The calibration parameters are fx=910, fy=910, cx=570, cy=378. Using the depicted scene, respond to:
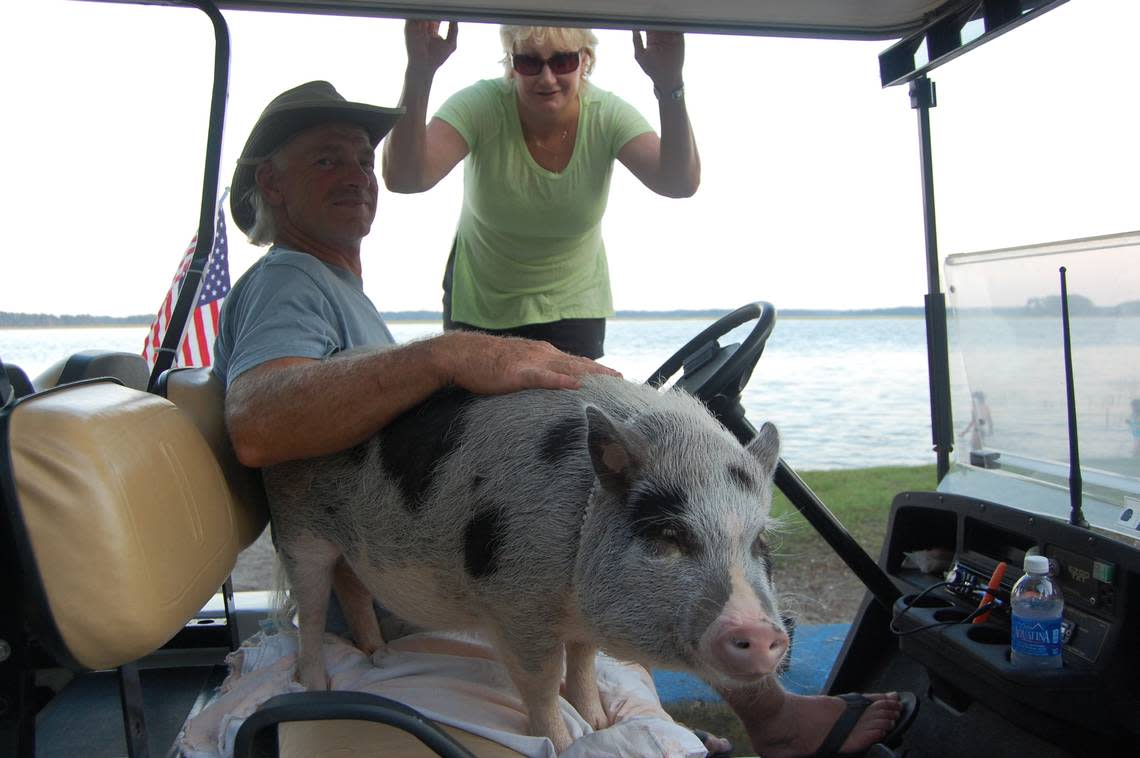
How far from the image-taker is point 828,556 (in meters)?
6.64

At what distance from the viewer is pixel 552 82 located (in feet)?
8.55

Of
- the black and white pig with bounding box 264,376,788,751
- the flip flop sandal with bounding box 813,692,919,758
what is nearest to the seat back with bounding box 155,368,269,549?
the black and white pig with bounding box 264,376,788,751

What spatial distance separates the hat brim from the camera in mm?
2186

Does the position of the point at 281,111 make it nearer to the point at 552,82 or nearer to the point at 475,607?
the point at 552,82

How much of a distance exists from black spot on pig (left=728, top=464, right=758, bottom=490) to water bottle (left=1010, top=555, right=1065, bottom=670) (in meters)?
0.76

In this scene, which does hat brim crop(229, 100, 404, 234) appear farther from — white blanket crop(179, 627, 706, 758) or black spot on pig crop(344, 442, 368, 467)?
white blanket crop(179, 627, 706, 758)

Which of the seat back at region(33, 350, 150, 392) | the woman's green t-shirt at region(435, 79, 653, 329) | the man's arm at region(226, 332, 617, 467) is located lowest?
the man's arm at region(226, 332, 617, 467)

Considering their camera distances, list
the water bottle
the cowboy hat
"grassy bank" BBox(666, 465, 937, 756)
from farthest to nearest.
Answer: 1. "grassy bank" BBox(666, 465, 937, 756)
2. the cowboy hat
3. the water bottle

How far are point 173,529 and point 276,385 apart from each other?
0.36 m

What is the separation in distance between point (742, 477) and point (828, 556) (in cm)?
546

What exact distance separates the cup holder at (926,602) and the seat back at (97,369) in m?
1.95

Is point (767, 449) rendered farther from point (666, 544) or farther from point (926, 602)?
point (926, 602)

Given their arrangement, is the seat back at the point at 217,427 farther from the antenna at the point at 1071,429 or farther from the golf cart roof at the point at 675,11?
the antenna at the point at 1071,429

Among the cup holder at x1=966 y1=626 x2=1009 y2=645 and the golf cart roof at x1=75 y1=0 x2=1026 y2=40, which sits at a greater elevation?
the golf cart roof at x1=75 y1=0 x2=1026 y2=40
